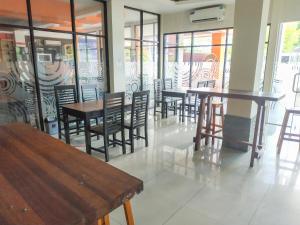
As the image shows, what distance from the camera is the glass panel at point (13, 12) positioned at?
3560 millimetres

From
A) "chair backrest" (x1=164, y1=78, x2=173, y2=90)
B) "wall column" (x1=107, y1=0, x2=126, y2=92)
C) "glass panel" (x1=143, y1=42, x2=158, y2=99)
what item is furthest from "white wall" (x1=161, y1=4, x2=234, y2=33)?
"wall column" (x1=107, y1=0, x2=126, y2=92)

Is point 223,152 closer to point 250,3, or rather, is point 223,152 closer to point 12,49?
point 250,3

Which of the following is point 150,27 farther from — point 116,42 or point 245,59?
point 245,59

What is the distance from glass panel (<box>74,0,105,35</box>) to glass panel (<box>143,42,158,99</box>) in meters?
1.70

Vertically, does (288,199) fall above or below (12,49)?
below

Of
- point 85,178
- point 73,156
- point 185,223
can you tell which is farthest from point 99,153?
point 85,178

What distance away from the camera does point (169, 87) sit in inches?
245

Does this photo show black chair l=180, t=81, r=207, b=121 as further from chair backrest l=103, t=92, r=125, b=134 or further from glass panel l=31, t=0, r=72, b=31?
glass panel l=31, t=0, r=72, b=31

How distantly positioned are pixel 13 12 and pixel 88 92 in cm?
188

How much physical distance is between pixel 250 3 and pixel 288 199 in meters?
2.77

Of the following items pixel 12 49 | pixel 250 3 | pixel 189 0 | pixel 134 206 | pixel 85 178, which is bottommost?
pixel 134 206

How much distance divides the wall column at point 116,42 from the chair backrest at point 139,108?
71.3 inches

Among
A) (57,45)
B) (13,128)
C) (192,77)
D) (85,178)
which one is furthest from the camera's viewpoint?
(192,77)

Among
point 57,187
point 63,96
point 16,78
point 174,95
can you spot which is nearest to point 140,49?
point 174,95
